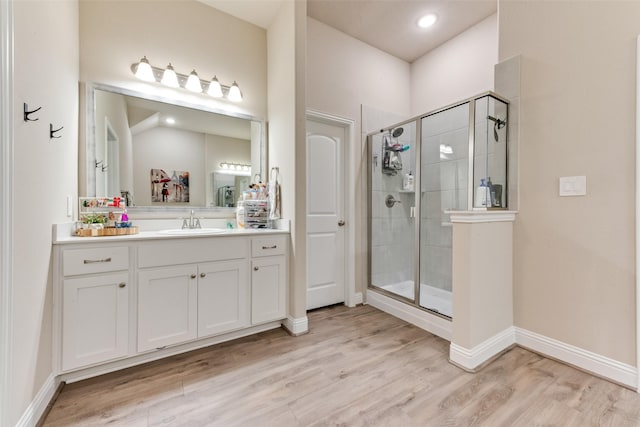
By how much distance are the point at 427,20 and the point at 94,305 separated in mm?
3621

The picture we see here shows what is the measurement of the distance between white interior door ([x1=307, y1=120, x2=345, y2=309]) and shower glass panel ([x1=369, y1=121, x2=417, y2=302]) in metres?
0.37

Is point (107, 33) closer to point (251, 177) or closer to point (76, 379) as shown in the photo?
point (251, 177)

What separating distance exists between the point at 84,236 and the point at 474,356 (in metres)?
2.62

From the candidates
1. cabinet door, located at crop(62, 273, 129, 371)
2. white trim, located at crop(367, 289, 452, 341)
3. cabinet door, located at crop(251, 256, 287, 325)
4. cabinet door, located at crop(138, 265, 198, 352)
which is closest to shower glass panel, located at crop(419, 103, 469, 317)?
white trim, located at crop(367, 289, 452, 341)

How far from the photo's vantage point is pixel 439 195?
2818 millimetres

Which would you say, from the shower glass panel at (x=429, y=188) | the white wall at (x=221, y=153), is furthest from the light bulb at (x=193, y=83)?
the shower glass panel at (x=429, y=188)

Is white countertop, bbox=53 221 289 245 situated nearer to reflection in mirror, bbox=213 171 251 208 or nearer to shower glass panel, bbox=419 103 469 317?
reflection in mirror, bbox=213 171 251 208

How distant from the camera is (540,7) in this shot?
2000mm

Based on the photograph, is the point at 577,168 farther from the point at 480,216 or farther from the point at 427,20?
the point at 427,20

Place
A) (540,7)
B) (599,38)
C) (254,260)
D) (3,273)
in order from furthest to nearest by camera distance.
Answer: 1. (254,260)
2. (540,7)
3. (599,38)
4. (3,273)

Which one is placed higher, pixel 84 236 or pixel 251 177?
pixel 251 177

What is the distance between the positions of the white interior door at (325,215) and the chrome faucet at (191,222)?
1040mm

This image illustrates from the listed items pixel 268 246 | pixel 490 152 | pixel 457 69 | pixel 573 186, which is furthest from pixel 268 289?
pixel 457 69

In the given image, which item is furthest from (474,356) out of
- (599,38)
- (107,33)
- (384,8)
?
(107,33)
